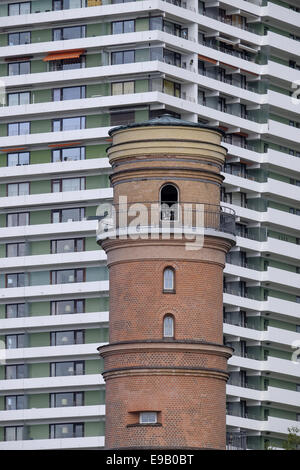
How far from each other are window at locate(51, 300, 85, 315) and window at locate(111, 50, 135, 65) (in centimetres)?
1588

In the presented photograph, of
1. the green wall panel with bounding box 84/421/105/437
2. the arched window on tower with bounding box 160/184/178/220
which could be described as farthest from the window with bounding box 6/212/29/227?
the arched window on tower with bounding box 160/184/178/220

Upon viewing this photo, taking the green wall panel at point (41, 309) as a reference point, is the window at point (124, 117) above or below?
above

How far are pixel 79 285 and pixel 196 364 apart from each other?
52.6m

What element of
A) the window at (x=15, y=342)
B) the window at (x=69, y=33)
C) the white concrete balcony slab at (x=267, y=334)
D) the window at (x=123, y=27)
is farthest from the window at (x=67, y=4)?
the white concrete balcony slab at (x=267, y=334)

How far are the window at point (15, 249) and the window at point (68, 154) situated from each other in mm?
6126

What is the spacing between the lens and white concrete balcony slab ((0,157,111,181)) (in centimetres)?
15050

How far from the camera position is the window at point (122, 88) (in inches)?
5906

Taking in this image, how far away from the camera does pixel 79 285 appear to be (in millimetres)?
149625

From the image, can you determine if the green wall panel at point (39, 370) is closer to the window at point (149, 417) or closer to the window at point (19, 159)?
the window at point (19, 159)

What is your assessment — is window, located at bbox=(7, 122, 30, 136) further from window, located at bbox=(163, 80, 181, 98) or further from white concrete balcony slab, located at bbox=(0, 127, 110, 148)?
window, located at bbox=(163, 80, 181, 98)

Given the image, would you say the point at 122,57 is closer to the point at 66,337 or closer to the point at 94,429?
the point at 66,337

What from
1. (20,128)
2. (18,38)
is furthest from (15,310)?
(18,38)

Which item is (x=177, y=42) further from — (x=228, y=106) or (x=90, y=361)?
(x=90, y=361)

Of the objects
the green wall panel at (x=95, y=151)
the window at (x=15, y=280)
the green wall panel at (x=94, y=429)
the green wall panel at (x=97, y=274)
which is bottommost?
the green wall panel at (x=94, y=429)
